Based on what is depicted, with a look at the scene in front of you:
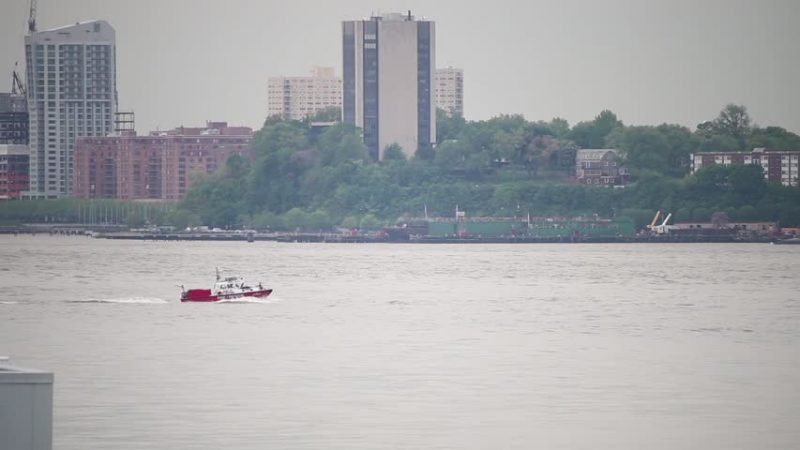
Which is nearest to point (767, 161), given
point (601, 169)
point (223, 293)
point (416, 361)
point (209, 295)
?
point (601, 169)

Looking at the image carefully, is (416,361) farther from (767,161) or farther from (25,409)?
(767,161)

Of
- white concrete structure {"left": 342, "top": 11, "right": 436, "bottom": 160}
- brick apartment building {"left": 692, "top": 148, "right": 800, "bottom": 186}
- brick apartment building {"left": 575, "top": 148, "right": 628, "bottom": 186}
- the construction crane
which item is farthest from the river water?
brick apartment building {"left": 692, "top": 148, "right": 800, "bottom": 186}

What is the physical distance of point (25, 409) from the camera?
1593cm

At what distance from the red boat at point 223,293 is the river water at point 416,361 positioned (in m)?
0.60

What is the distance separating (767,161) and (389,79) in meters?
38.3

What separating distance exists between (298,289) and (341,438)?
2099 inches

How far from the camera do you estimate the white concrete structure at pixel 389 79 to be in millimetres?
186250

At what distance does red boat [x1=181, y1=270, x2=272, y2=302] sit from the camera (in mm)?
67562

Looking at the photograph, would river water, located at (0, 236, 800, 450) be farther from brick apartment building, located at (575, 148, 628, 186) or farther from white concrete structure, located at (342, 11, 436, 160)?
white concrete structure, located at (342, 11, 436, 160)

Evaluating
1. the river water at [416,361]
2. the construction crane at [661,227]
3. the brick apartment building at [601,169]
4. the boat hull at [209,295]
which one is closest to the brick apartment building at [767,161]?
the brick apartment building at [601,169]

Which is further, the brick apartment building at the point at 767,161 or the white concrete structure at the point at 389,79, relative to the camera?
the brick apartment building at the point at 767,161

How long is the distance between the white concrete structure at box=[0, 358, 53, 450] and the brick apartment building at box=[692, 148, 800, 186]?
17423cm

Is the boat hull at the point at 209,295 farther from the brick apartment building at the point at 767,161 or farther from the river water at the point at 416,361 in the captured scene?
the brick apartment building at the point at 767,161

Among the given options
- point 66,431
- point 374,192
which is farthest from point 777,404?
point 374,192
